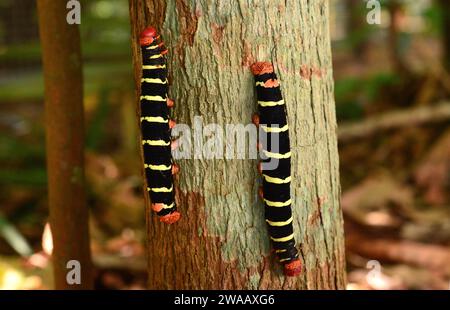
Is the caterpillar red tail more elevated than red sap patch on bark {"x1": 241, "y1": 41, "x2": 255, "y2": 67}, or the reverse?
red sap patch on bark {"x1": 241, "y1": 41, "x2": 255, "y2": 67}

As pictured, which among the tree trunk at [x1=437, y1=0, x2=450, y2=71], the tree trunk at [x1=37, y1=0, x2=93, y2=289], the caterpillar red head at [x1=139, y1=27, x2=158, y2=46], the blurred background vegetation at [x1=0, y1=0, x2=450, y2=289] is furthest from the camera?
the tree trunk at [x1=437, y1=0, x2=450, y2=71]

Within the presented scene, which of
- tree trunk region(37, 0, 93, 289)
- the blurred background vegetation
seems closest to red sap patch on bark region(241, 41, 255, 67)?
tree trunk region(37, 0, 93, 289)

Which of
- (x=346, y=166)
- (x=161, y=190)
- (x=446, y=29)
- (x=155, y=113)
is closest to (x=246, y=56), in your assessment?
(x=155, y=113)

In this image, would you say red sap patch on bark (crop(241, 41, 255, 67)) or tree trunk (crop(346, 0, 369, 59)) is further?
tree trunk (crop(346, 0, 369, 59))

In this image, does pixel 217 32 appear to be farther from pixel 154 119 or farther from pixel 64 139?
pixel 64 139

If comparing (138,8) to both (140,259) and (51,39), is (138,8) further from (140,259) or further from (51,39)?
(140,259)

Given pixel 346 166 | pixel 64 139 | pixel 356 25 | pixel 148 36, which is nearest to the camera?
pixel 148 36

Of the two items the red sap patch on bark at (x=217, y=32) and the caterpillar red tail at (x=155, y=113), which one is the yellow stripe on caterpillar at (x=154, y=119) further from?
the red sap patch on bark at (x=217, y=32)

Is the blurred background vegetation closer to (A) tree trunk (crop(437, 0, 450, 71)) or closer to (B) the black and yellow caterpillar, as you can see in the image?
(A) tree trunk (crop(437, 0, 450, 71))
